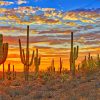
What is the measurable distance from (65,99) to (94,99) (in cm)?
155

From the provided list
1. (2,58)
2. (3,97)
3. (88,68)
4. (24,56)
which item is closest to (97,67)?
(88,68)

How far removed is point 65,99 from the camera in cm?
1727

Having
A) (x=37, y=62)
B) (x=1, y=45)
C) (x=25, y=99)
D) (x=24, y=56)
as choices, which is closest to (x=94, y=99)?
(x=25, y=99)

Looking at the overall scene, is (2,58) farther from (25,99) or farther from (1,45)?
(25,99)

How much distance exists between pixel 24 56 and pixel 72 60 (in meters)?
6.01

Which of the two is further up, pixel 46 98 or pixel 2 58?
pixel 2 58

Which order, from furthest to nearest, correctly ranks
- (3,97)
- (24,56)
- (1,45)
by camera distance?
1. (24,56)
2. (1,45)
3. (3,97)

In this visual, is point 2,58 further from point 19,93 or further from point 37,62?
point 37,62

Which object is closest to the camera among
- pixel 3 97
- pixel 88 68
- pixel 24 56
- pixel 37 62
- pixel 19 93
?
pixel 3 97

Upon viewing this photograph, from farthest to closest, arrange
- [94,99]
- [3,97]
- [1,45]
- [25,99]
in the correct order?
1. [1,45]
2. [3,97]
3. [25,99]
4. [94,99]

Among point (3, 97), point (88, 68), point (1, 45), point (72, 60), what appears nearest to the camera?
point (3, 97)

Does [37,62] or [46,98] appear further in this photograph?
[37,62]

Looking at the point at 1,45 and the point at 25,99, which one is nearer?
the point at 25,99

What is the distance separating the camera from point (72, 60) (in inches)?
1566
